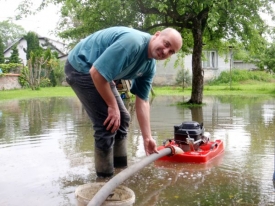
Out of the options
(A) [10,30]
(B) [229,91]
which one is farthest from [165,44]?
(A) [10,30]

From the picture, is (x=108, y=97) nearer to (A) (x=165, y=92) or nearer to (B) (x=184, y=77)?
(A) (x=165, y=92)

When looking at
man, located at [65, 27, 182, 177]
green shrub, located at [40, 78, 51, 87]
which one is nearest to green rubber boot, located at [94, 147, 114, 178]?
man, located at [65, 27, 182, 177]

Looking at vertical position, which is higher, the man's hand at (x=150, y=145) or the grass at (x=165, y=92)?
the man's hand at (x=150, y=145)

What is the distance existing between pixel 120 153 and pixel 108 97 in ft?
3.94

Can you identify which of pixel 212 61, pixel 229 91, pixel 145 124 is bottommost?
pixel 229 91

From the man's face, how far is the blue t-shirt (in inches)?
3.6

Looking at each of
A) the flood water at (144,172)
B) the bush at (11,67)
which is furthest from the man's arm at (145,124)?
the bush at (11,67)

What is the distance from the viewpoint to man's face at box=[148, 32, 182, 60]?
3238 millimetres

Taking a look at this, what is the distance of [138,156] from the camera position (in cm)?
511

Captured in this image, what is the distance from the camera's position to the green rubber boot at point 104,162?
3908 mm

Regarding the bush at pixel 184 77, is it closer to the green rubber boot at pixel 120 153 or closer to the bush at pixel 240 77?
the bush at pixel 240 77

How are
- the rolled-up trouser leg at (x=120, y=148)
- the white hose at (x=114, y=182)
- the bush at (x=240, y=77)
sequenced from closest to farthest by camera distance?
the white hose at (x=114, y=182) → the rolled-up trouser leg at (x=120, y=148) → the bush at (x=240, y=77)

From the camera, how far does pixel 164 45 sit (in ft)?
10.7

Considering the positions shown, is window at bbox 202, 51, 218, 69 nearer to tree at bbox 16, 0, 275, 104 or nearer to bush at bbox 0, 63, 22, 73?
bush at bbox 0, 63, 22, 73
